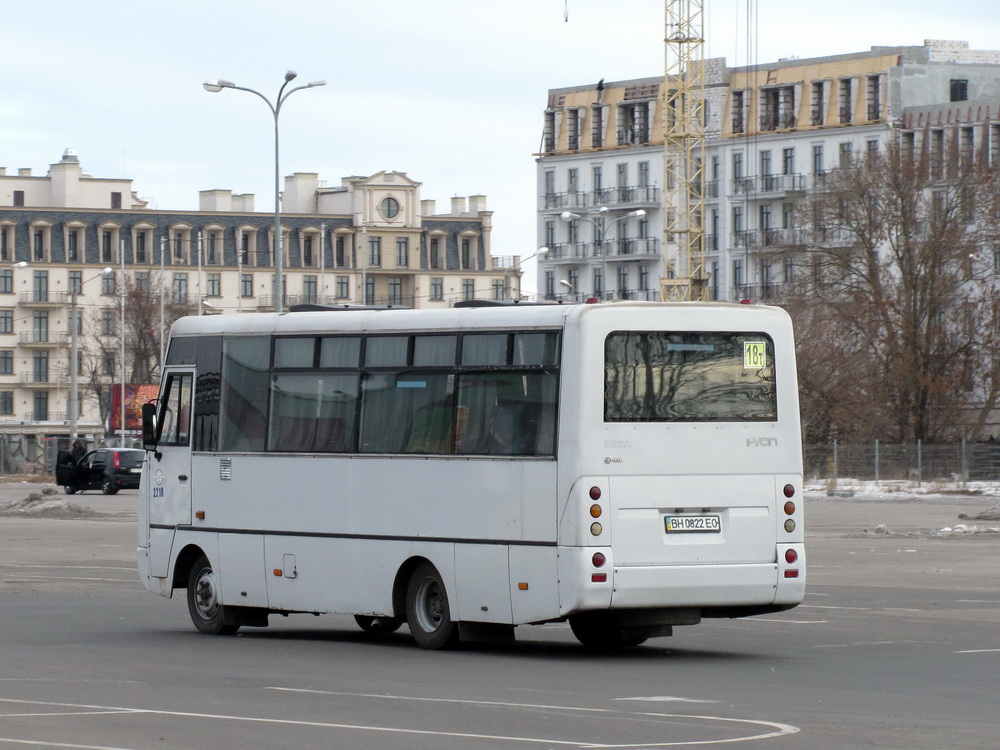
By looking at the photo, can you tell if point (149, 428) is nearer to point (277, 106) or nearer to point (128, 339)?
point (277, 106)

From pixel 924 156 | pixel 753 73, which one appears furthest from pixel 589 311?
pixel 753 73

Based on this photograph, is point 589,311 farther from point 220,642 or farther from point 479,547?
point 220,642

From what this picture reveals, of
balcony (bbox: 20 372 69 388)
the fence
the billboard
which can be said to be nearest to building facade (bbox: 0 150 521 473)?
balcony (bbox: 20 372 69 388)

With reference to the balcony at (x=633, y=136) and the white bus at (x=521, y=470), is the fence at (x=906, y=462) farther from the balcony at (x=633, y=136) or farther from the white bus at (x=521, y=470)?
the balcony at (x=633, y=136)

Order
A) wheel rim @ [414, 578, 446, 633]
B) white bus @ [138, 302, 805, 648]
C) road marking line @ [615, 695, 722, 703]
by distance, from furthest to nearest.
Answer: wheel rim @ [414, 578, 446, 633], white bus @ [138, 302, 805, 648], road marking line @ [615, 695, 722, 703]

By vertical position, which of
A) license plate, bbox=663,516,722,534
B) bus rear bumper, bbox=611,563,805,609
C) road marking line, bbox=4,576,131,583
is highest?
license plate, bbox=663,516,722,534

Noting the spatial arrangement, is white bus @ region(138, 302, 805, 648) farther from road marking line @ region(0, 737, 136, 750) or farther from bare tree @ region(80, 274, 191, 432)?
bare tree @ region(80, 274, 191, 432)

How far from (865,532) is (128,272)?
10348cm

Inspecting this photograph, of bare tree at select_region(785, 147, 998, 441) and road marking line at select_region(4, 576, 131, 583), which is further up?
bare tree at select_region(785, 147, 998, 441)

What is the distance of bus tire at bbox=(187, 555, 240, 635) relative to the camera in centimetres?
1902

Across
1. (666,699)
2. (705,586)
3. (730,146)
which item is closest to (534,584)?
(705,586)

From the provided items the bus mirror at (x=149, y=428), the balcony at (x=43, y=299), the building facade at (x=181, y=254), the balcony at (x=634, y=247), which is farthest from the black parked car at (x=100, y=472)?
the balcony at (x=43, y=299)

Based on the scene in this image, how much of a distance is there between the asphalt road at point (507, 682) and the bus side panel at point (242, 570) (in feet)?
1.44

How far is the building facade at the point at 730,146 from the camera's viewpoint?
4589 inches
